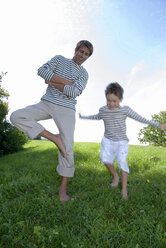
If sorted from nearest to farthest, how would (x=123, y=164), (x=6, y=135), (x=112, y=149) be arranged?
(x=123, y=164), (x=112, y=149), (x=6, y=135)

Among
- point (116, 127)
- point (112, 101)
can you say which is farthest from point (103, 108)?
point (116, 127)

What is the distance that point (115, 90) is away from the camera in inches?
168

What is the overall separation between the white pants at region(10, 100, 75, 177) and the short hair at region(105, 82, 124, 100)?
86 cm

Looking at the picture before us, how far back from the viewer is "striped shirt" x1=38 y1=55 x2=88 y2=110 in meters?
3.81

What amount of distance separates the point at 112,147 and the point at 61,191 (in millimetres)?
1379

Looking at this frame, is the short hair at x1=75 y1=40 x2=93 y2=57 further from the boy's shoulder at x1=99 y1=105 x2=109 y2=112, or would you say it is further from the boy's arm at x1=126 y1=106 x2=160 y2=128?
the boy's arm at x1=126 y1=106 x2=160 y2=128

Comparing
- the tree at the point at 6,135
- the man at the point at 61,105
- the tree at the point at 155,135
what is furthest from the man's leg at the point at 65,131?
the tree at the point at 155,135

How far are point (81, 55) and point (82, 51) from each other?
0.25ft

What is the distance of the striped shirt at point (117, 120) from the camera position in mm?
4379

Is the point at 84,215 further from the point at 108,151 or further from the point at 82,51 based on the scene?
the point at 82,51

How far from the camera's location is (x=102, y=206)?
3686mm

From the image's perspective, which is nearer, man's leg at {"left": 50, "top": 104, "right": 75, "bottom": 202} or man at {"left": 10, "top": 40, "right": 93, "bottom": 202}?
man at {"left": 10, "top": 40, "right": 93, "bottom": 202}

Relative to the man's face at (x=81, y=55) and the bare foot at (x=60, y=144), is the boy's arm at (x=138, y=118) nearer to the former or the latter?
the man's face at (x=81, y=55)

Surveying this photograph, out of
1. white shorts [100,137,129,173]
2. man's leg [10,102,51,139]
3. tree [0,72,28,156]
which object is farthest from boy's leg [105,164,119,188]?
tree [0,72,28,156]
